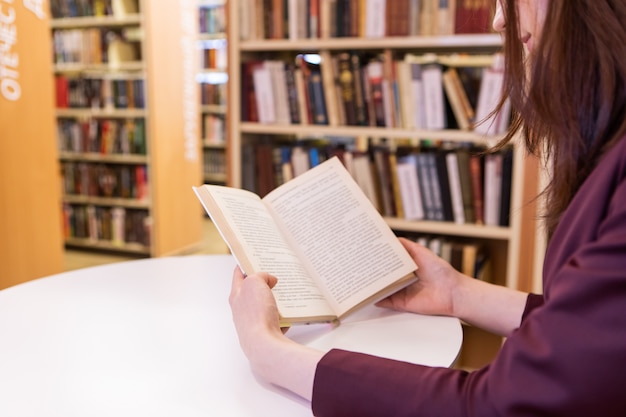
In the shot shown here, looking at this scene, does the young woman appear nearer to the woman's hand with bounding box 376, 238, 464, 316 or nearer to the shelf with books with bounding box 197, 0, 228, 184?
the woman's hand with bounding box 376, 238, 464, 316

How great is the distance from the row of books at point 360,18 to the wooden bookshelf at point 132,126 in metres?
1.57

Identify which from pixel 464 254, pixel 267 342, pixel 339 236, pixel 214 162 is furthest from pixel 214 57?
pixel 267 342

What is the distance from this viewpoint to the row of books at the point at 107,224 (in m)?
4.16

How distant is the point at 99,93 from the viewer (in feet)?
13.9

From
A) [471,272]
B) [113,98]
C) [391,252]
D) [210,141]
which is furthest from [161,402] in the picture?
[210,141]

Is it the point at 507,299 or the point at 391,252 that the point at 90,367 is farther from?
the point at 507,299

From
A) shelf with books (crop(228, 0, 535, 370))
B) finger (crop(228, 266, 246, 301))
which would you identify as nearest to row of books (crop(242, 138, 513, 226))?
shelf with books (crop(228, 0, 535, 370))

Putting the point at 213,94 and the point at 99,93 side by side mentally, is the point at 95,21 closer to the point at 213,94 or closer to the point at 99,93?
the point at 99,93

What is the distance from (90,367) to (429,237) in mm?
1820

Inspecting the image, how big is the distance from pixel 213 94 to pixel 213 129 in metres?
0.31

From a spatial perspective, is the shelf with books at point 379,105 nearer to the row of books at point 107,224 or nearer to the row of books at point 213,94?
the row of books at point 107,224

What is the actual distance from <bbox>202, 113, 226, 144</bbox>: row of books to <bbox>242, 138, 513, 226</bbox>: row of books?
9.83 ft

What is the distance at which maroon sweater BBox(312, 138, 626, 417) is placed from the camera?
0.52 metres

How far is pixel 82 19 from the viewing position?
4.21m
